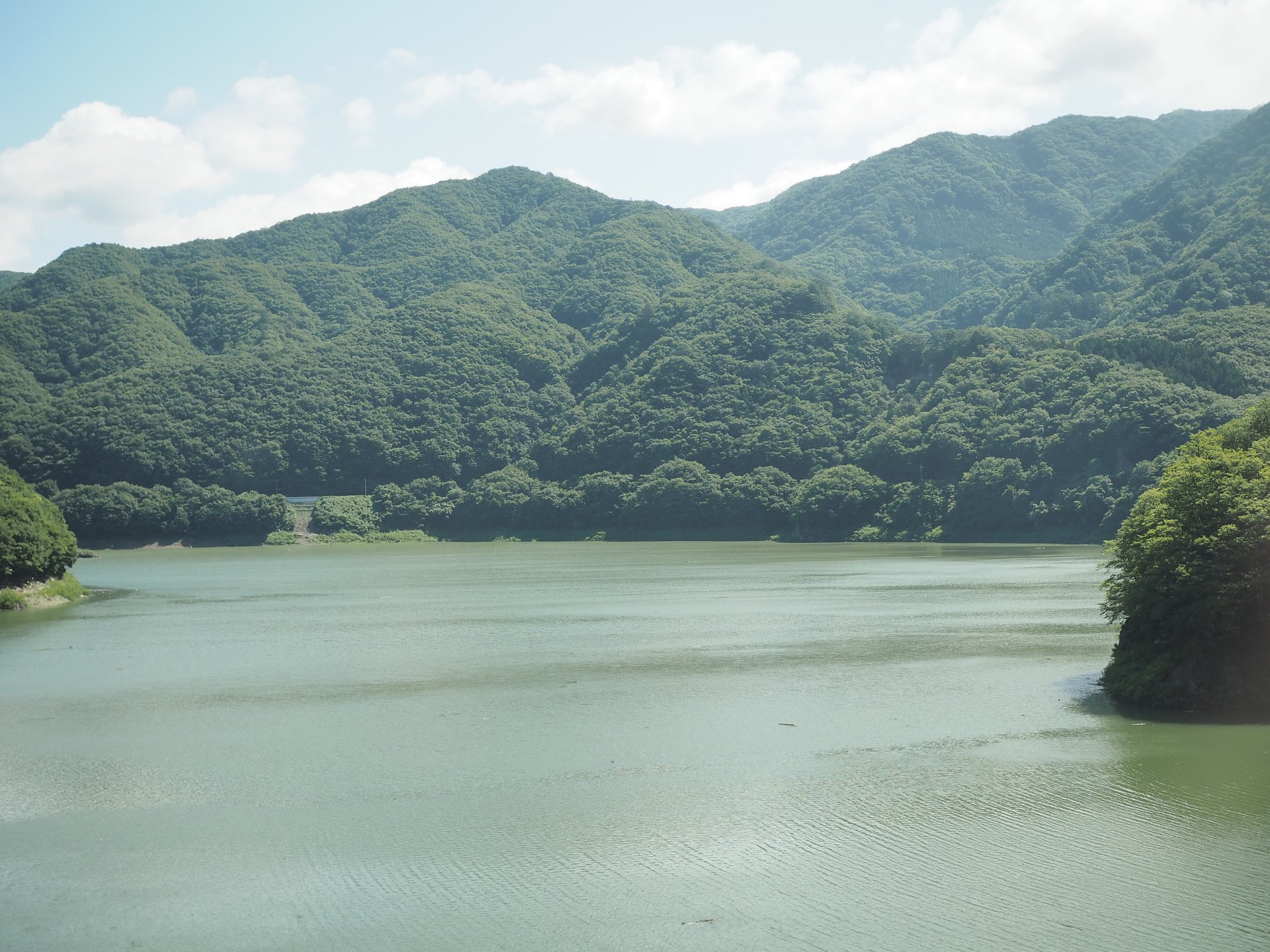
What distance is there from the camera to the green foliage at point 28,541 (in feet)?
124

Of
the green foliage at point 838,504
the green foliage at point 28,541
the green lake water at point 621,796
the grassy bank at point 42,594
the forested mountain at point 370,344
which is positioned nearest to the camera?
the green lake water at point 621,796

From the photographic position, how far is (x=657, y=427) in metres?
106

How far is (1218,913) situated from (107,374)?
122m

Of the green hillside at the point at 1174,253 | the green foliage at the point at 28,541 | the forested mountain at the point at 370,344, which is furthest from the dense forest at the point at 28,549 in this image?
the green hillside at the point at 1174,253

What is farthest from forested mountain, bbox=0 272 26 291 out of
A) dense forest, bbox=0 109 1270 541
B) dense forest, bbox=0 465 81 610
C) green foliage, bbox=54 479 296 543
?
dense forest, bbox=0 465 81 610

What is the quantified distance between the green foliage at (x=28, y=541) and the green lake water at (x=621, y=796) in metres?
7.86

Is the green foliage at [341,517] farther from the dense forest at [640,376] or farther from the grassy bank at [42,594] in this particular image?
the grassy bank at [42,594]

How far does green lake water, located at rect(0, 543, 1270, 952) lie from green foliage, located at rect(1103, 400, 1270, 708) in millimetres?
1076

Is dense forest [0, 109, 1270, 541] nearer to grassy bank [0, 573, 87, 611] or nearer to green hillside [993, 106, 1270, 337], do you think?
green hillside [993, 106, 1270, 337]

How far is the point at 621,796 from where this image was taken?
1504cm

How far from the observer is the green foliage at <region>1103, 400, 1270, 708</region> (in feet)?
61.0

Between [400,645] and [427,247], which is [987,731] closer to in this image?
[400,645]

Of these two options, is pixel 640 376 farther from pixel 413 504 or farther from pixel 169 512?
pixel 169 512

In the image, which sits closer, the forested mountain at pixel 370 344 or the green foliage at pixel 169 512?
the green foliage at pixel 169 512
